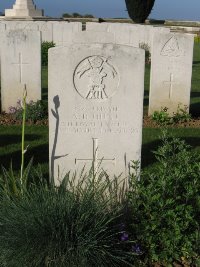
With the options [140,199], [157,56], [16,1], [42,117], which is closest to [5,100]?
[42,117]

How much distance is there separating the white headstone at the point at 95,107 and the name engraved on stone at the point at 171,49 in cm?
402

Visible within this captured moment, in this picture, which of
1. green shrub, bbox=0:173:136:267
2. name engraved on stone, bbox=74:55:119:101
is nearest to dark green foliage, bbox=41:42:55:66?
name engraved on stone, bbox=74:55:119:101

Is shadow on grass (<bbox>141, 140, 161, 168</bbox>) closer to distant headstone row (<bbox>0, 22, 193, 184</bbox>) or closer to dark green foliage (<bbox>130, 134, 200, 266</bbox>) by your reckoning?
distant headstone row (<bbox>0, 22, 193, 184</bbox>)

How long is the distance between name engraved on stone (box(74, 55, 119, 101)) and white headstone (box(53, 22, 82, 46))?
13437mm

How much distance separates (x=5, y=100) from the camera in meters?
8.29

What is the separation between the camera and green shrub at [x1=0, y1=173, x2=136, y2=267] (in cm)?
301

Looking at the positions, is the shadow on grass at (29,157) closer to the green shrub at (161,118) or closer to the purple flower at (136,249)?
the green shrub at (161,118)

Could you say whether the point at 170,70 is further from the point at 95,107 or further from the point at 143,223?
the point at 143,223

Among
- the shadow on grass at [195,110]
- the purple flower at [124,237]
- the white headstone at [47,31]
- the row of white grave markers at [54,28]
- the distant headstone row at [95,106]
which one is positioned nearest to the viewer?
the purple flower at [124,237]

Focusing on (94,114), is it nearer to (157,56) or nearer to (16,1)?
(157,56)

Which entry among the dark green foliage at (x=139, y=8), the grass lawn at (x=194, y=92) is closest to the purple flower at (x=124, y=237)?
the grass lawn at (x=194, y=92)

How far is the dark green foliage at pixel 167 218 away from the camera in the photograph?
10.8 ft

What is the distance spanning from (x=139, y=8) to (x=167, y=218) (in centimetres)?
2724

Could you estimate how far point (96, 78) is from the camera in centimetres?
381
